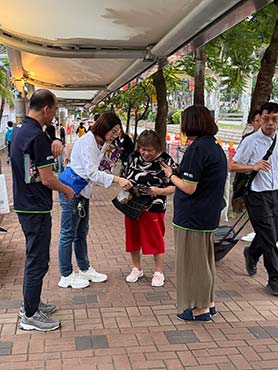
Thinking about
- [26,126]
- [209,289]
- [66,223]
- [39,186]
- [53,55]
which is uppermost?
[53,55]

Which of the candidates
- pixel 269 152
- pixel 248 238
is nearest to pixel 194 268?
pixel 269 152

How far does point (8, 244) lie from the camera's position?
598 centimetres

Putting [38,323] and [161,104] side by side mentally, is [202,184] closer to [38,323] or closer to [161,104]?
[38,323]

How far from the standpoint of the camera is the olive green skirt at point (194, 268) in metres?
3.63

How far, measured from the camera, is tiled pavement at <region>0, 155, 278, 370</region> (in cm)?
315

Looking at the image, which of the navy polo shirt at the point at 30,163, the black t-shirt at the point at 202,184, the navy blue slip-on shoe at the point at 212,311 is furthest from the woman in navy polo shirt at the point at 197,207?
the navy polo shirt at the point at 30,163

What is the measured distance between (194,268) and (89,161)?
1.32m

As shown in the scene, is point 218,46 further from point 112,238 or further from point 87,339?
point 87,339

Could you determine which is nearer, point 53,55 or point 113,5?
point 113,5

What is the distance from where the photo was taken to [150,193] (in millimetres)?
4320

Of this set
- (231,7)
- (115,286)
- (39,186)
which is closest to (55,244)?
(115,286)

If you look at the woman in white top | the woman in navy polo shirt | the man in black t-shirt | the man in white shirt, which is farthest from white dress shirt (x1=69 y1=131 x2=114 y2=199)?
the man in white shirt

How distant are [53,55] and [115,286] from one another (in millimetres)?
2539

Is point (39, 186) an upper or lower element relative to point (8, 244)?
upper
